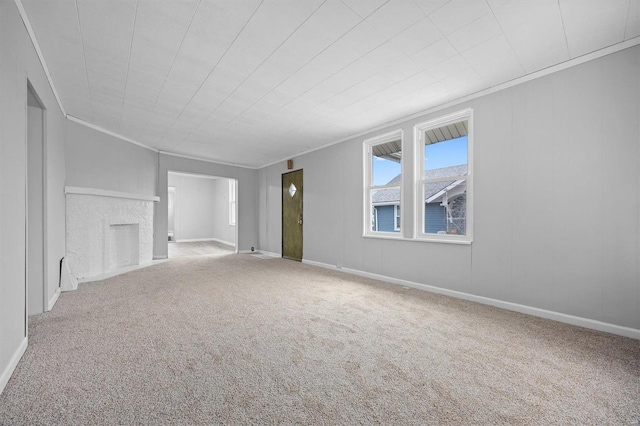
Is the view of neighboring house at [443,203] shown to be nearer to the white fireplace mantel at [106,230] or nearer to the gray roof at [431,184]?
the gray roof at [431,184]

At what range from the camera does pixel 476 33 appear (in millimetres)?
2250

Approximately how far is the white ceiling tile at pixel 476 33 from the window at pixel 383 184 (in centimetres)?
190

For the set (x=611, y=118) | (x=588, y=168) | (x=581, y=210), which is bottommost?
(x=581, y=210)

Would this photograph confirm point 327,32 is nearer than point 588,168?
Yes

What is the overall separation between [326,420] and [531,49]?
3349 millimetres

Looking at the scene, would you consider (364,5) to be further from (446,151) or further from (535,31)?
(446,151)

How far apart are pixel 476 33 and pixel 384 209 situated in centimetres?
278

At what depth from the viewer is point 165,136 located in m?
5.16

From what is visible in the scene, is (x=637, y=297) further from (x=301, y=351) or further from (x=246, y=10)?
(x=246, y=10)

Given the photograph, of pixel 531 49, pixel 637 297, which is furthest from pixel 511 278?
pixel 531 49

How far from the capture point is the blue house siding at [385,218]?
14.8ft

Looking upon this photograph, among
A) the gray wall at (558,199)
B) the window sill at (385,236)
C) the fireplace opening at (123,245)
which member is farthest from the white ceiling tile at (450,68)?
the fireplace opening at (123,245)

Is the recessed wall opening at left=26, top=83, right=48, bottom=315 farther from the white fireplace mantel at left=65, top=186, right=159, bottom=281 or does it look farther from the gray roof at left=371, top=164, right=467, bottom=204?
the gray roof at left=371, top=164, right=467, bottom=204

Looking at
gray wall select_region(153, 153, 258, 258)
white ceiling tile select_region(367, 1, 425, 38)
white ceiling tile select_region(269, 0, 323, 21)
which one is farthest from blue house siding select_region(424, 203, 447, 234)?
gray wall select_region(153, 153, 258, 258)
